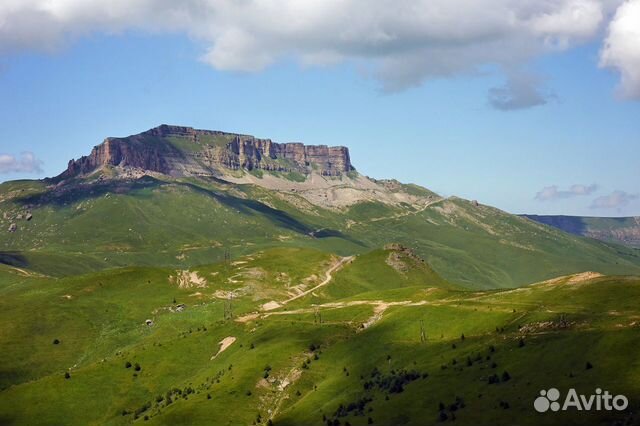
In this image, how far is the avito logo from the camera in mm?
96750

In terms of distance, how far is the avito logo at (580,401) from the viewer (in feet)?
317

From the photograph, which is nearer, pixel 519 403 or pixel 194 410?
pixel 519 403

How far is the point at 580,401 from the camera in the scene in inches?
3984

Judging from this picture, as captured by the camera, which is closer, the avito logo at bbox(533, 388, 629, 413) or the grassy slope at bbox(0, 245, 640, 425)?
the avito logo at bbox(533, 388, 629, 413)

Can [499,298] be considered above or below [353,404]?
above

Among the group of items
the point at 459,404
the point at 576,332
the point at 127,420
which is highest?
the point at 576,332

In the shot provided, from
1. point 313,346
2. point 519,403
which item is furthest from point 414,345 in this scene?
point 519,403

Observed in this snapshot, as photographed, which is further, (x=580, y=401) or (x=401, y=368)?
(x=401, y=368)

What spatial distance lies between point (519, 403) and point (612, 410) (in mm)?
14961

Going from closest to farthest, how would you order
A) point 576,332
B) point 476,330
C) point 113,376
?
point 576,332
point 476,330
point 113,376

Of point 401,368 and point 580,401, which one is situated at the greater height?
point 580,401

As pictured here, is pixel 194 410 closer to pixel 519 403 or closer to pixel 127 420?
pixel 127 420

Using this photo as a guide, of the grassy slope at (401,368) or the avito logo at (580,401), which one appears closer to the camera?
the avito logo at (580,401)

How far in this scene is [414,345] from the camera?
167 m
